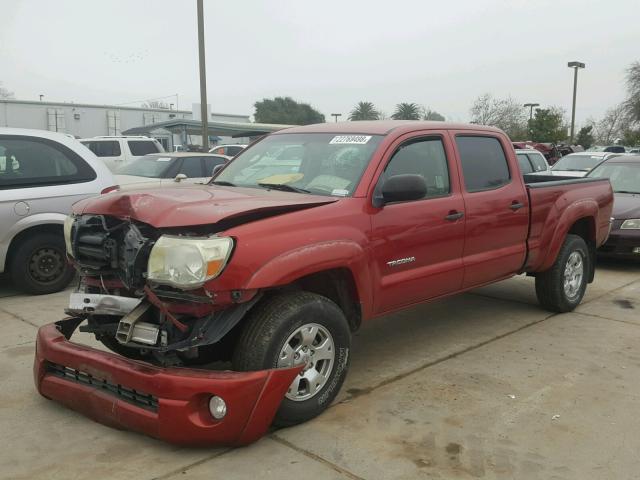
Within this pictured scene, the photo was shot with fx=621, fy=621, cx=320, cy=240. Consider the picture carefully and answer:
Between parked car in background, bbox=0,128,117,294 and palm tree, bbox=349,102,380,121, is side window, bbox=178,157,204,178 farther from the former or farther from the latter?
palm tree, bbox=349,102,380,121

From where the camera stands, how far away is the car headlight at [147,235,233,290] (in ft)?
10.5

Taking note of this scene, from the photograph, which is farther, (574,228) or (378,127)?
(574,228)

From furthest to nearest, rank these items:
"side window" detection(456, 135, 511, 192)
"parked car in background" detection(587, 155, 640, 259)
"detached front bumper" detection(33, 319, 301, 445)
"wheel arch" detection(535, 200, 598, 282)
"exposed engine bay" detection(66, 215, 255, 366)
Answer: "parked car in background" detection(587, 155, 640, 259), "wheel arch" detection(535, 200, 598, 282), "side window" detection(456, 135, 511, 192), "exposed engine bay" detection(66, 215, 255, 366), "detached front bumper" detection(33, 319, 301, 445)

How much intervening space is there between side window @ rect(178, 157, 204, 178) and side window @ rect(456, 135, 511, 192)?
272 inches

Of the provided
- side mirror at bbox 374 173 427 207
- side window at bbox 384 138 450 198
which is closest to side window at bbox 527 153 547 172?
side window at bbox 384 138 450 198

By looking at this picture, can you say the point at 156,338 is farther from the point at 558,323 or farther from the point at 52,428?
the point at 558,323

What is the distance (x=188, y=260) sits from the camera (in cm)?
320

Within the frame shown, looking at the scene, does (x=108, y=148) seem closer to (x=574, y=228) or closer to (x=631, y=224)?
(x=631, y=224)

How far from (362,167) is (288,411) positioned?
1.69 meters

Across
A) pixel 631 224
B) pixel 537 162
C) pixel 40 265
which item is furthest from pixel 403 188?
pixel 537 162

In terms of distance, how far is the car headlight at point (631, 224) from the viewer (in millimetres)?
8523

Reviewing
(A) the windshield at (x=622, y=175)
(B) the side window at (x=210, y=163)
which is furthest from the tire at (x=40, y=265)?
(A) the windshield at (x=622, y=175)

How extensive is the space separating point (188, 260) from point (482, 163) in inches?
118

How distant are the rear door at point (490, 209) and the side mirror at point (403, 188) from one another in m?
0.97
